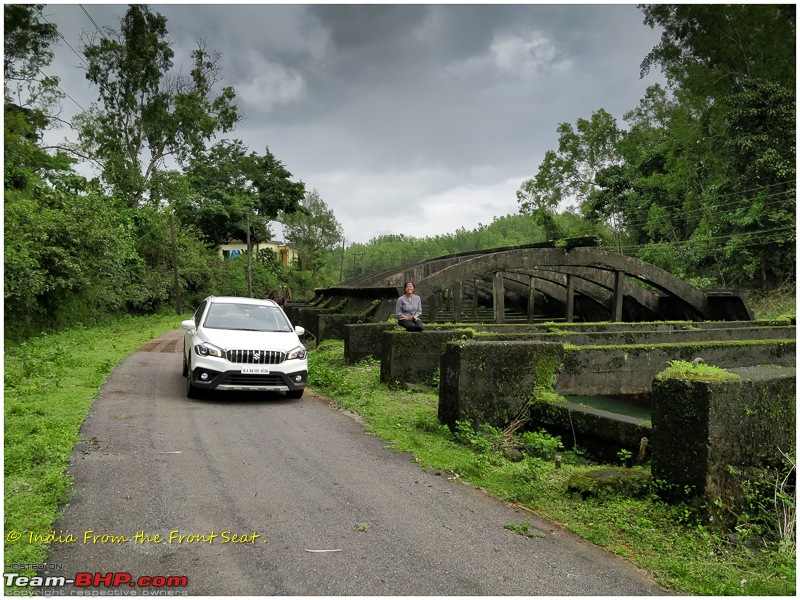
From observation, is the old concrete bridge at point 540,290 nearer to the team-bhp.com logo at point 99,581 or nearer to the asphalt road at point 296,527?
the asphalt road at point 296,527

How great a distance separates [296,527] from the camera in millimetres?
4133

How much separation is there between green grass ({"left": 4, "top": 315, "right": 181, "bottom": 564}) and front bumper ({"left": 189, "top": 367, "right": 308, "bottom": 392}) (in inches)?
60.7

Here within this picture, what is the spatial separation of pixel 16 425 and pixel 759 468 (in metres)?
7.52

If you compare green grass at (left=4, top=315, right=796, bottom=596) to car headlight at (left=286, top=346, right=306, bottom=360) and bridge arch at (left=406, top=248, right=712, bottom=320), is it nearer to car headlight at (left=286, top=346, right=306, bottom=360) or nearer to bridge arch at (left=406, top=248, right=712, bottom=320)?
car headlight at (left=286, top=346, right=306, bottom=360)

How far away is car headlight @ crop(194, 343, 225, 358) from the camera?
28.5ft

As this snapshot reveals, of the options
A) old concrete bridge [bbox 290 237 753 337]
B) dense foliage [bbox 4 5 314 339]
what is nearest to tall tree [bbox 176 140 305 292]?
dense foliage [bbox 4 5 314 339]

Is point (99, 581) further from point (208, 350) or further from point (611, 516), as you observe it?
point (208, 350)

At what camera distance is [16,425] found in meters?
6.66

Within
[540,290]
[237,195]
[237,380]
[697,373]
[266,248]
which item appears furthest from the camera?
[266,248]

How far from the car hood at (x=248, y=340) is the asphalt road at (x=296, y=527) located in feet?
7.22

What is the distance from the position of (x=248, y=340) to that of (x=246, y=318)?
3.70ft

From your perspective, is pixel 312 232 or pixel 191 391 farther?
pixel 312 232

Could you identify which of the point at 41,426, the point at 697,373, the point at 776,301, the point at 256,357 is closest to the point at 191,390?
the point at 256,357

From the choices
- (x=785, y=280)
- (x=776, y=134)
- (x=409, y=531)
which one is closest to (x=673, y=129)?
(x=776, y=134)
